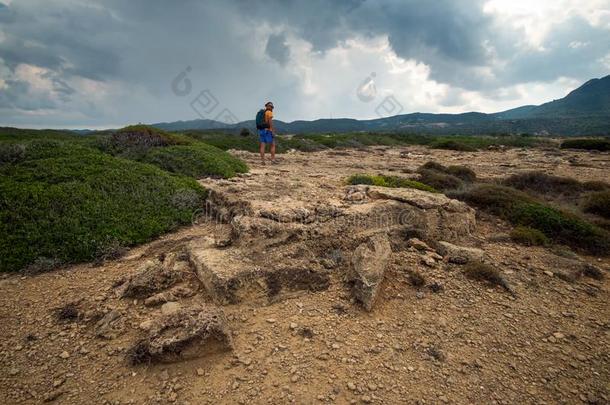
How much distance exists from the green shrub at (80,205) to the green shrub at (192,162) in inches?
65.9

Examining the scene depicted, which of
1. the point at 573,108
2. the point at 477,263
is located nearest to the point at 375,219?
the point at 477,263

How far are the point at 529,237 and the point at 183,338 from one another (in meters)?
7.64

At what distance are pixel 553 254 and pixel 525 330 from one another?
3.23 metres

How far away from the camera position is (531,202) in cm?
962

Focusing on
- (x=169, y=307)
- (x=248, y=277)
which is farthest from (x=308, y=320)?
(x=169, y=307)

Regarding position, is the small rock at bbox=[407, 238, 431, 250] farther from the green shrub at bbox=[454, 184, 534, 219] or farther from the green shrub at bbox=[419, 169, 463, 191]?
the green shrub at bbox=[419, 169, 463, 191]

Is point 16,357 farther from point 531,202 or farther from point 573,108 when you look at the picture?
point 573,108

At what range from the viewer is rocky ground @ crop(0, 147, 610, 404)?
3836 mm

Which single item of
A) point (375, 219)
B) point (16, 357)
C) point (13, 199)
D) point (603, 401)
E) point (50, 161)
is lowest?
point (603, 401)

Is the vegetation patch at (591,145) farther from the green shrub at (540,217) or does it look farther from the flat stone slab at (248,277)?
the flat stone slab at (248,277)

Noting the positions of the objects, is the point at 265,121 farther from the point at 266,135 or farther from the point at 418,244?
the point at 418,244

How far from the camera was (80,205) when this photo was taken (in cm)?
705

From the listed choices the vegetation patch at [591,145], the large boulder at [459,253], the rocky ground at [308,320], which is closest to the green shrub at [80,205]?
the rocky ground at [308,320]

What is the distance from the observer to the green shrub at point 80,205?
6125mm
